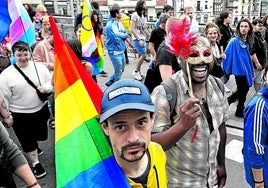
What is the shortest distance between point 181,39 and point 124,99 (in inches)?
30.0

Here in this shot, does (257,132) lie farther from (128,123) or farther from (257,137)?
(128,123)

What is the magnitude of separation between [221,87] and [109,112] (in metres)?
1.19

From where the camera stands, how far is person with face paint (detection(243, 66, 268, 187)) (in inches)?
95.5

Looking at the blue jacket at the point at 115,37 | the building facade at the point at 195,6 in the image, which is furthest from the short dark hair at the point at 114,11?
the building facade at the point at 195,6

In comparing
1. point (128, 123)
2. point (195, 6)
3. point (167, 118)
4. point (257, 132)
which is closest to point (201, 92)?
point (167, 118)

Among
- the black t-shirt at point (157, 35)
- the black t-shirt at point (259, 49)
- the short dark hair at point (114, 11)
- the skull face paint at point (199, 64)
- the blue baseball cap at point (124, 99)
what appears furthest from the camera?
the short dark hair at point (114, 11)

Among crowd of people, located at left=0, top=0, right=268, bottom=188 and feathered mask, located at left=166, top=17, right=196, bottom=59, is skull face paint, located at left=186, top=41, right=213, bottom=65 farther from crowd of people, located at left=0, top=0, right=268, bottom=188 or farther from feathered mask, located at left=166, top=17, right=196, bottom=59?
feathered mask, located at left=166, top=17, right=196, bottom=59

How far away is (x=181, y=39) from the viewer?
2.11 metres

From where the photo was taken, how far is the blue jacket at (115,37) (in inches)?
291

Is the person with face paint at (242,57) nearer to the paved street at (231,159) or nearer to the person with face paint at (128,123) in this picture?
the paved street at (231,159)

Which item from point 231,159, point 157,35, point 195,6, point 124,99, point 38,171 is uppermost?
point 124,99

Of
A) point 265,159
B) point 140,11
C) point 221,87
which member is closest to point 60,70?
point 221,87

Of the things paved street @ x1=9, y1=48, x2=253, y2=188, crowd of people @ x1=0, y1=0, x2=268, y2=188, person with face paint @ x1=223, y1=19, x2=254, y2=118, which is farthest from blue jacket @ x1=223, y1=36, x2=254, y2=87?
crowd of people @ x1=0, y1=0, x2=268, y2=188

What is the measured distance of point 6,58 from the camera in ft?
19.6
